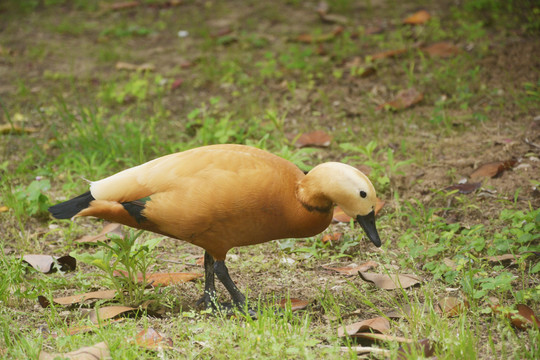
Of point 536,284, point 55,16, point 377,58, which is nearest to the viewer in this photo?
point 536,284

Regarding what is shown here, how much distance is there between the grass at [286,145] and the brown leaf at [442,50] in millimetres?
72

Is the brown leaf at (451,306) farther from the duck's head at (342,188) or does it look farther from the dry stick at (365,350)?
the duck's head at (342,188)

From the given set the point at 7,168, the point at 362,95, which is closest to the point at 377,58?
the point at 362,95

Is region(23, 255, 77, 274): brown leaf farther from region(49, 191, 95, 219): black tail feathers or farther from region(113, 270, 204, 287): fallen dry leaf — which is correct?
region(49, 191, 95, 219): black tail feathers

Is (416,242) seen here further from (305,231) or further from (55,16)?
(55,16)

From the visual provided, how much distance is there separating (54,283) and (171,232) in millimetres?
869

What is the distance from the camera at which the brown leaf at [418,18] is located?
7.04m

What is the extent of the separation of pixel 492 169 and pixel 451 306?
1.66 m

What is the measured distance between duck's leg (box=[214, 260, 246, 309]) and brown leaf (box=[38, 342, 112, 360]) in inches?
28.8

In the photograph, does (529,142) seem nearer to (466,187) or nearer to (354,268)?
(466,187)

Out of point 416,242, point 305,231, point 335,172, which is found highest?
point 335,172

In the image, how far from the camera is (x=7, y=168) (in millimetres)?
5098

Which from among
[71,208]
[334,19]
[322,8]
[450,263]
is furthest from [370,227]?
[322,8]

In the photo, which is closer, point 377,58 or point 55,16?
point 377,58
